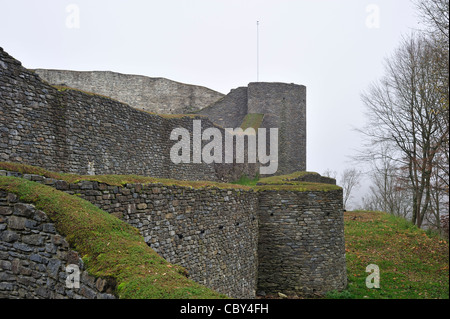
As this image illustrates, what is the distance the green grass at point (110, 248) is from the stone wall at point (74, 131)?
4449 mm

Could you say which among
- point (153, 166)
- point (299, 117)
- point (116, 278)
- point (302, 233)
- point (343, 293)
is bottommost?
point (343, 293)

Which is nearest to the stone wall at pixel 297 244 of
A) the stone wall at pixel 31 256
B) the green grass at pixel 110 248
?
the green grass at pixel 110 248

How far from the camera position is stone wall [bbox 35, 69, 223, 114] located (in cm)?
3050

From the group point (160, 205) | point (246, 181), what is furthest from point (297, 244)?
point (246, 181)

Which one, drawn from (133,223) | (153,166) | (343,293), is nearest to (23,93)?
(133,223)

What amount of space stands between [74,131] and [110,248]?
7336mm

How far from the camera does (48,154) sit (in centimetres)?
964

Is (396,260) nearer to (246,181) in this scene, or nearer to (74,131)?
(246,181)

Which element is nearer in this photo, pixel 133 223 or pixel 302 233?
pixel 133 223

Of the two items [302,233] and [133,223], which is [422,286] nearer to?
[302,233]

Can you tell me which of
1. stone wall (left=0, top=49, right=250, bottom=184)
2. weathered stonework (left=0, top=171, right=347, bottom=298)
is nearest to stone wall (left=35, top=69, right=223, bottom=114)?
stone wall (left=0, top=49, right=250, bottom=184)

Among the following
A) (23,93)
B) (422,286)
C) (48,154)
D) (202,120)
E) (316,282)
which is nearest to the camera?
(23,93)

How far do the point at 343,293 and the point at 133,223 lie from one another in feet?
28.7
